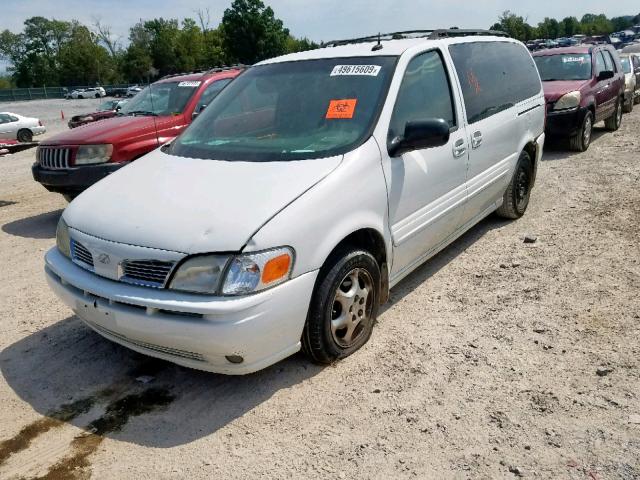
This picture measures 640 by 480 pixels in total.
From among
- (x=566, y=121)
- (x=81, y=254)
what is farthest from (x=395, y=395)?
(x=566, y=121)

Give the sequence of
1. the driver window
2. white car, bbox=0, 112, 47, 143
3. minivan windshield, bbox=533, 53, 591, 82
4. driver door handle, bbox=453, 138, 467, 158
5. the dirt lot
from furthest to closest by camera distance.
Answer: white car, bbox=0, 112, 47, 143, minivan windshield, bbox=533, 53, 591, 82, driver door handle, bbox=453, 138, 467, 158, the driver window, the dirt lot

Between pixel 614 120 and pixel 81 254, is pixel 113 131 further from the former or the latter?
pixel 614 120

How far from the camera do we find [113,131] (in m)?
6.51

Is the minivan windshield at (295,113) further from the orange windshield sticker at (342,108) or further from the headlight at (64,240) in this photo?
the headlight at (64,240)

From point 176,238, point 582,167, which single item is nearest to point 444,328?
point 176,238

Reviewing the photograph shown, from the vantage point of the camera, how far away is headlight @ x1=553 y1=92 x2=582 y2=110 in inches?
358

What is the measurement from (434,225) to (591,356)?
134 cm

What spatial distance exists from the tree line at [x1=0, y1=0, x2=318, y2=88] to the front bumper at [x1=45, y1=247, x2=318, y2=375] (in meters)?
59.3

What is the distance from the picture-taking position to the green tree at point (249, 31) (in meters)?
61.9

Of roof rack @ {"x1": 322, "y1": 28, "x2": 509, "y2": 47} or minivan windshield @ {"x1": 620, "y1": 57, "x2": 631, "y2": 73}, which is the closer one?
roof rack @ {"x1": 322, "y1": 28, "x2": 509, "y2": 47}

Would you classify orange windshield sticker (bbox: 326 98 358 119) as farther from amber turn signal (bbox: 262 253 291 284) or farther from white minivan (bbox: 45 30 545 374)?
amber turn signal (bbox: 262 253 291 284)

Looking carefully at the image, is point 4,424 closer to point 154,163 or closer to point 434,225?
point 154,163

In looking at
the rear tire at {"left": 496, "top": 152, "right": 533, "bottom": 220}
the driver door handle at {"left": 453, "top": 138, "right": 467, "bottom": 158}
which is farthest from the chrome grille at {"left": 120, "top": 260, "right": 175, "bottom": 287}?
the rear tire at {"left": 496, "top": 152, "right": 533, "bottom": 220}

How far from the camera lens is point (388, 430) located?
2805 millimetres
